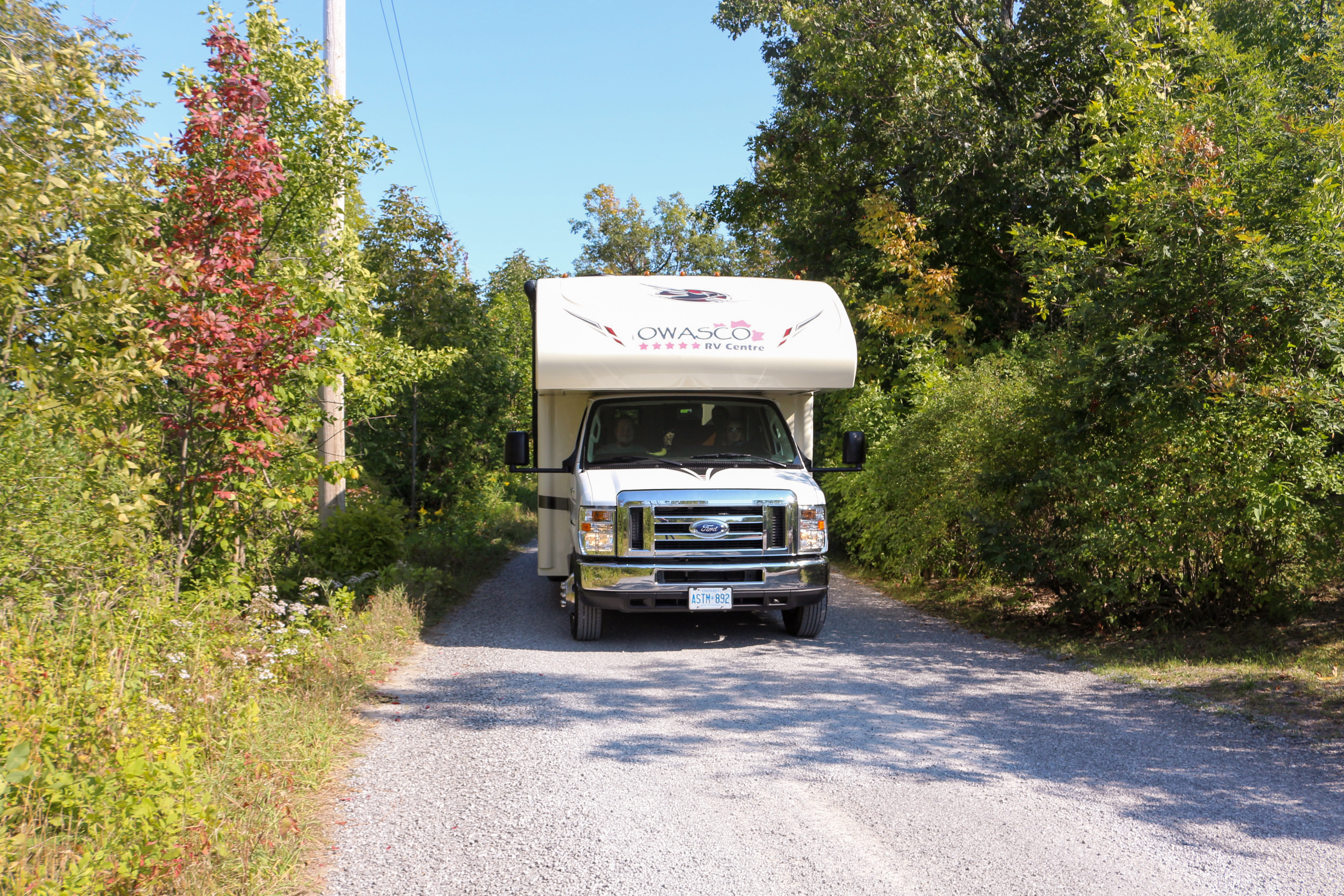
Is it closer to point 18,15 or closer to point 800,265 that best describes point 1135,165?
point 18,15

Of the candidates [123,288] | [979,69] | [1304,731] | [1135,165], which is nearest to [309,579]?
[123,288]

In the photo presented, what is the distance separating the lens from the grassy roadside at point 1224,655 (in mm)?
6516

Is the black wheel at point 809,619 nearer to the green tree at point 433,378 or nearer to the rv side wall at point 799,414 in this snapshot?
the rv side wall at point 799,414

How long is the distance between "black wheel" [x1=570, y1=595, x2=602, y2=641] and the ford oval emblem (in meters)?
1.09

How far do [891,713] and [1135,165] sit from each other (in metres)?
4.96

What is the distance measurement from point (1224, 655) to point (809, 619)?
10.9 ft

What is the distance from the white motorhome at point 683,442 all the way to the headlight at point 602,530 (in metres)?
Answer: 0.01

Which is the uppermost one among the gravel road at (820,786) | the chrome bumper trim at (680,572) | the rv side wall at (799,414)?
the rv side wall at (799,414)

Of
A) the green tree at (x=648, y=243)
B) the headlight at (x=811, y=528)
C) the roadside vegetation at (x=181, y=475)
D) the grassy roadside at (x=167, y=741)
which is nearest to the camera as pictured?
the grassy roadside at (x=167, y=741)

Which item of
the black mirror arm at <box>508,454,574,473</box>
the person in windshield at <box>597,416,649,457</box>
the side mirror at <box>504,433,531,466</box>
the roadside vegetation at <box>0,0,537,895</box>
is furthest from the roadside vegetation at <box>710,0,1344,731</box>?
the roadside vegetation at <box>0,0,537,895</box>

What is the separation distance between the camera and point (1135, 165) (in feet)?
27.2

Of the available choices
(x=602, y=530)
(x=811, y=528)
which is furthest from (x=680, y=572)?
(x=811, y=528)

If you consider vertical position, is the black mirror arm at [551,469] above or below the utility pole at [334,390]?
below

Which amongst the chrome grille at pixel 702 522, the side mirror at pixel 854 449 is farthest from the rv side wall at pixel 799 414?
the chrome grille at pixel 702 522
